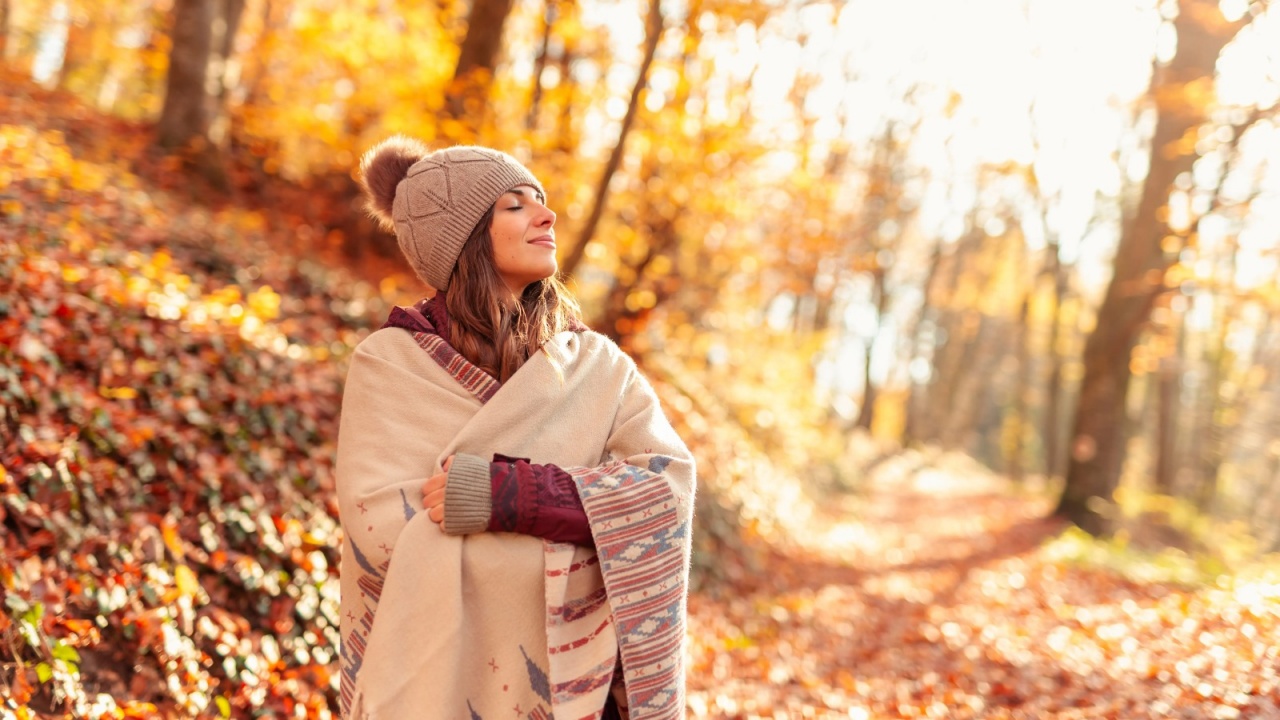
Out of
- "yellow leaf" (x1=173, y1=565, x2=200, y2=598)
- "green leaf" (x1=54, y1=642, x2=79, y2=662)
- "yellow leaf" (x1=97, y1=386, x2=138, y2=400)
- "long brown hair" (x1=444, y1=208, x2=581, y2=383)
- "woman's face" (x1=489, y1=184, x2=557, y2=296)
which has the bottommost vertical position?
"yellow leaf" (x1=173, y1=565, x2=200, y2=598)

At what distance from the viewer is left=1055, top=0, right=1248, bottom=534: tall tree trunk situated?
1190cm

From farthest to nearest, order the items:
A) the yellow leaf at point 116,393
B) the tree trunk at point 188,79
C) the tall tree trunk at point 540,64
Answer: the tall tree trunk at point 540,64
the tree trunk at point 188,79
the yellow leaf at point 116,393

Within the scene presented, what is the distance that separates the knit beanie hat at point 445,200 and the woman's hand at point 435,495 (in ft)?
1.98

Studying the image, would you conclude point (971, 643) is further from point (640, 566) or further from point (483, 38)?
point (483, 38)

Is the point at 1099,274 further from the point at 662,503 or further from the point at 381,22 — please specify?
the point at 662,503

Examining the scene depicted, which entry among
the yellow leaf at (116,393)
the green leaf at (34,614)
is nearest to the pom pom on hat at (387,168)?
the green leaf at (34,614)

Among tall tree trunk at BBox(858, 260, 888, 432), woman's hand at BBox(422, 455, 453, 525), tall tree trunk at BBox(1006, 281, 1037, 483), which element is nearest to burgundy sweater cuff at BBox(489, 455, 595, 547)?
woman's hand at BBox(422, 455, 453, 525)

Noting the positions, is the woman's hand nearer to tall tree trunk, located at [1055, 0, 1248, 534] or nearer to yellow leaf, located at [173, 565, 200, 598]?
yellow leaf, located at [173, 565, 200, 598]

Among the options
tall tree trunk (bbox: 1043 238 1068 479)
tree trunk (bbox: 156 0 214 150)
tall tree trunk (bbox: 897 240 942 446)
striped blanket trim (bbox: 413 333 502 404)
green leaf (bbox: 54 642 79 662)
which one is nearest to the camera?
striped blanket trim (bbox: 413 333 502 404)

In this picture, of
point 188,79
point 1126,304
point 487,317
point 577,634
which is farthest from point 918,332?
point 577,634

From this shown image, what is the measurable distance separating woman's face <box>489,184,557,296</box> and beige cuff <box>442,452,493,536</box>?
60cm

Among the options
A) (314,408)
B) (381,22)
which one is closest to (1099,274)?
(381,22)

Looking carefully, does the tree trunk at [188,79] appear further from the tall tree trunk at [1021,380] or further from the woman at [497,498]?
the tall tree trunk at [1021,380]

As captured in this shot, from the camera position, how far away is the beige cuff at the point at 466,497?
6.75ft
